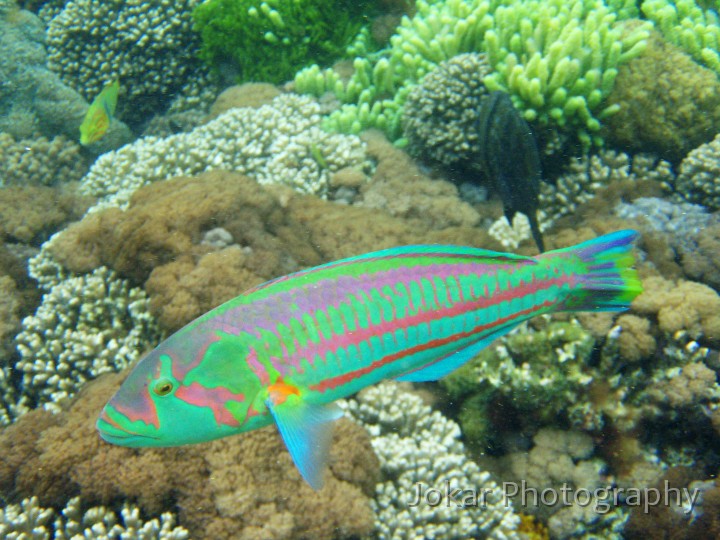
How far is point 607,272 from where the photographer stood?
2.14 m

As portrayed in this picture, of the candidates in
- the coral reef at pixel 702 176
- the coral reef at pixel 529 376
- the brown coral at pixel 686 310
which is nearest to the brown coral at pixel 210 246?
the coral reef at pixel 529 376

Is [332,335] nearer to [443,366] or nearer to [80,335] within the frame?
[443,366]

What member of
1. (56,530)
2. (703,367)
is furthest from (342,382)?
(703,367)

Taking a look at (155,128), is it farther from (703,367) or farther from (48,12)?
(703,367)

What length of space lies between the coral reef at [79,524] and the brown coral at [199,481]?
0.27 feet

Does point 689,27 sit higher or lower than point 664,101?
higher

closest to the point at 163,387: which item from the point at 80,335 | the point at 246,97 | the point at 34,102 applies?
the point at 80,335

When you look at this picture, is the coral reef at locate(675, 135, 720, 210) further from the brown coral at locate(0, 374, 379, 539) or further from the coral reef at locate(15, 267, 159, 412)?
the coral reef at locate(15, 267, 159, 412)

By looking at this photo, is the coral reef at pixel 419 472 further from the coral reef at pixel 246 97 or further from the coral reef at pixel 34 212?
the coral reef at pixel 246 97

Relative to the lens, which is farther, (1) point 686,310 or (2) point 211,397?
(1) point 686,310

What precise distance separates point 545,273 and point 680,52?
6.07 metres

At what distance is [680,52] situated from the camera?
627 cm

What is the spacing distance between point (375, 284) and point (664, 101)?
19.4 ft

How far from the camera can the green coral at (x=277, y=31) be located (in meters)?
8.17
